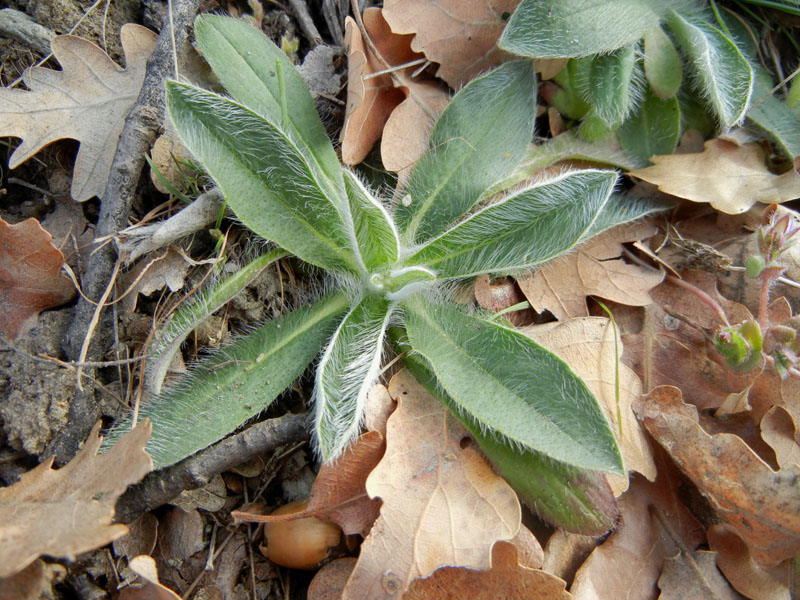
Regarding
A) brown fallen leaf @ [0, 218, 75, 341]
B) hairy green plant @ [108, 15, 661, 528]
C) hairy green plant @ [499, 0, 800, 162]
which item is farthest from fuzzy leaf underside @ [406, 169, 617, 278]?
brown fallen leaf @ [0, 218, 75, 341]

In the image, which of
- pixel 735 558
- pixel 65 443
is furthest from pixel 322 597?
pixel 735 558

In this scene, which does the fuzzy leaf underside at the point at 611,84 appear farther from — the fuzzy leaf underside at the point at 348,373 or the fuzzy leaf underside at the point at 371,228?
the fuzzy leaf underside at the point at 348,373

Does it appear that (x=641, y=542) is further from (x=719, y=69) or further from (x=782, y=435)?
(x=719, y=69)

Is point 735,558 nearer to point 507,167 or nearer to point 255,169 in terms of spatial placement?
point 507,167

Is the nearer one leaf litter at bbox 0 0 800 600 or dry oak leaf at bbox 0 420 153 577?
dry oak leaf at bbox 0 420 153 577

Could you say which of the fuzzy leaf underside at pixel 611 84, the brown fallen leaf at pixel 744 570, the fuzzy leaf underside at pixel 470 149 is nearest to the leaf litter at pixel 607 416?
the brown fallen leaf at pixel 744 570

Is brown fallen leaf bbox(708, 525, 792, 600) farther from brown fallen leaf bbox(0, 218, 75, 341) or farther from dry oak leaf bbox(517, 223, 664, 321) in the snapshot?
brown fallen leaf bbox(0, 218, 75, 341)

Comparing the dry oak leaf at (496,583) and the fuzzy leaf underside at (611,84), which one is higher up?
the fuzzy leaf underside at (611,84)
